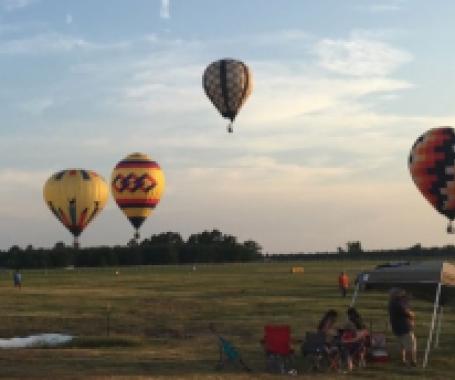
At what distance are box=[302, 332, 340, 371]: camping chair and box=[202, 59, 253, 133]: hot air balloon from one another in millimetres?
41365

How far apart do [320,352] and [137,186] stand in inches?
2530

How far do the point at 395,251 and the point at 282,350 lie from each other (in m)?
175

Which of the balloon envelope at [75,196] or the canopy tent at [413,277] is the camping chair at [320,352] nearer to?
the canopy tent at [413,277]

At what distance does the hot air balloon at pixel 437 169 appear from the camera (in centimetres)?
5309

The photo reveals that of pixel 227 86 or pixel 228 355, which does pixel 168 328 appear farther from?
pixel 227 86

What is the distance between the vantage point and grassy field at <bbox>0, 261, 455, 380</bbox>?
19.6 m

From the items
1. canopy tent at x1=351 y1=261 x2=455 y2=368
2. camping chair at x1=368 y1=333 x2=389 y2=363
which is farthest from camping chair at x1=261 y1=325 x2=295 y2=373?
canopy tent at x1=351 y1=261 x2=455 y2=368

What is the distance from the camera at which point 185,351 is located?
921 inches

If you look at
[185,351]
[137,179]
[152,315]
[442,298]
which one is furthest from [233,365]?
[137,179]

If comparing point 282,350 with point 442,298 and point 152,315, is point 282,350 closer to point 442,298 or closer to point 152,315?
point 442,298

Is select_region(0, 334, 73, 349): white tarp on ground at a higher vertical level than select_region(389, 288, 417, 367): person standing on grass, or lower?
lower

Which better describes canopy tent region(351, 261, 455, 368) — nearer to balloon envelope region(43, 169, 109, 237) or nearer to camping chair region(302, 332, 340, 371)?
camping chair region(302, 332, 340, 371)

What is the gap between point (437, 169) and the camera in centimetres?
5338

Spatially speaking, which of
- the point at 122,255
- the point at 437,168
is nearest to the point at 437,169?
the point at 437,168
